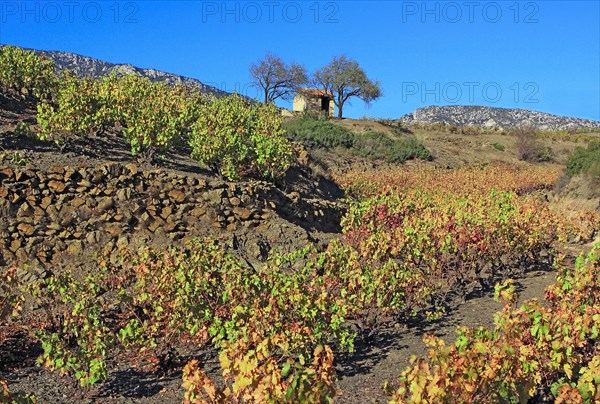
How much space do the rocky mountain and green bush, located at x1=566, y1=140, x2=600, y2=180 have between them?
298ft

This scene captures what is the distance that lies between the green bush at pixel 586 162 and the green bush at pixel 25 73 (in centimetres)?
2218

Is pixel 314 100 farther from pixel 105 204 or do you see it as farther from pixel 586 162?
pixel 105 204

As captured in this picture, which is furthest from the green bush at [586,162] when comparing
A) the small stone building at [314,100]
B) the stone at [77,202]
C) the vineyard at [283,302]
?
the small stone building at [314,100]

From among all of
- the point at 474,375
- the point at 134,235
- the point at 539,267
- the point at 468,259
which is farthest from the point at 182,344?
the point at 539,267

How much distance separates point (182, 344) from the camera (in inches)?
353

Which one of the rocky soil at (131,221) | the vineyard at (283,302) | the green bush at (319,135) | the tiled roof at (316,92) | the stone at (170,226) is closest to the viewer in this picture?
the vineyard at (283,302)

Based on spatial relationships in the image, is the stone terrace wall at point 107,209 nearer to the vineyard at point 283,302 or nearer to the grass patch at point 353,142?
the vineyard at point 283,302

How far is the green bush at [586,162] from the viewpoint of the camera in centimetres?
2331

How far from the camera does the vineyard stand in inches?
168

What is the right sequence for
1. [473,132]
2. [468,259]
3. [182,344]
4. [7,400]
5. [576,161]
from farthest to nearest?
[473,132] → [576,161] → [468,259] → [182,344] → [7,400]

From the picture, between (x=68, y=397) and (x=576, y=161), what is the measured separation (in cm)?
2515

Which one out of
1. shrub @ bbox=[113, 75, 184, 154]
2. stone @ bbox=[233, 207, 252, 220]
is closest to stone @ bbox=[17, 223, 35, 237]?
shrub @ bbox=[113, 75, 184, 154]

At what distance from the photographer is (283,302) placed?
7492 millimetres

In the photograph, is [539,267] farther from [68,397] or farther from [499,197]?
[68,397]
